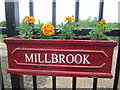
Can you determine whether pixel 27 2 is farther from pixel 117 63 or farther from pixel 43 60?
pixel 117 63

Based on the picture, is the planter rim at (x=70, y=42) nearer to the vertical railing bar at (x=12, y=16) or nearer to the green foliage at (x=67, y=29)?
the green foliage at (x=67, y=29)

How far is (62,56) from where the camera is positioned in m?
0.66

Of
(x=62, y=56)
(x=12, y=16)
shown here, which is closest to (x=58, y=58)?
(x=62, y=56)

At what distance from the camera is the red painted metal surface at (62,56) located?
2.09 feet

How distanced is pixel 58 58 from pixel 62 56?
27 mm

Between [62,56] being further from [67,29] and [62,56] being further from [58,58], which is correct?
[67,29]

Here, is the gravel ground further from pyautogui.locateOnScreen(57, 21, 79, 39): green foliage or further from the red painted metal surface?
pyautogui.locateOnScreen(57, 21, 79, 39): green foliage

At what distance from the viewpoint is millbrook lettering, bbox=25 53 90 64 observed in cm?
65

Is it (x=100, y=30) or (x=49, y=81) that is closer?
(x=100, y=30)

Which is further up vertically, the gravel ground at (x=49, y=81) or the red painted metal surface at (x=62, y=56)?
the red painted metal surface at (x=62, y=56)

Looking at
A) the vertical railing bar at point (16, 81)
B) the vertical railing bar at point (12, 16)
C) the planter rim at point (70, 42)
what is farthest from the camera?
the vertical railing bar at point (16, 81)

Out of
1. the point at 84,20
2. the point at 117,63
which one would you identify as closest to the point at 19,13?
the point at 84,20

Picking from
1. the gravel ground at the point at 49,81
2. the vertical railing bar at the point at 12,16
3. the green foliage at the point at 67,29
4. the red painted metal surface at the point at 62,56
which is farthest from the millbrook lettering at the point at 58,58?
the gravel ground at the point at 49,81

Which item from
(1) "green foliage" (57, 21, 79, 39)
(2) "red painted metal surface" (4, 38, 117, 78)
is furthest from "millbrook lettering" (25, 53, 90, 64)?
(1) "green foliage" (57, 21, 79, 39)
